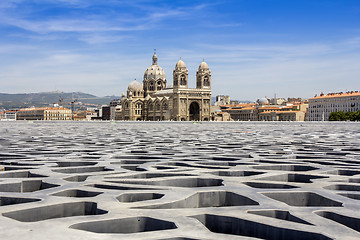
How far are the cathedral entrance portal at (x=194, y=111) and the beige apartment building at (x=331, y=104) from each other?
34.3 metres

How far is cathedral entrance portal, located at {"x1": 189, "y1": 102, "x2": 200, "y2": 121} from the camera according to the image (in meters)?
122

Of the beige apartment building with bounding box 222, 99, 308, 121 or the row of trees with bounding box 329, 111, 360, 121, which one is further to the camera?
the beige apartment building with bounding box 222, 99, 308, 121

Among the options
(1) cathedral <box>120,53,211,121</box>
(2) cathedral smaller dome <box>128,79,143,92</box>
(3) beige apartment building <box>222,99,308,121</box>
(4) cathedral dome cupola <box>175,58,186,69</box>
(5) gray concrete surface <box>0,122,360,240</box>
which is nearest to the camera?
(5) gray concrete surface <box>0,122,360,240</box>

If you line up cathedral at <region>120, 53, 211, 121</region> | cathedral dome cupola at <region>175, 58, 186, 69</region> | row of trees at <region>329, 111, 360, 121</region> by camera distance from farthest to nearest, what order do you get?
cathedral dome cupola at <region>175, 58, 186, 69</region> → cathedral at <region>120, 53, 211, 121</region> → row of trees at <region>329, 111, 360, 121</region>

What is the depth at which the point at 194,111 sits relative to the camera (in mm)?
123312

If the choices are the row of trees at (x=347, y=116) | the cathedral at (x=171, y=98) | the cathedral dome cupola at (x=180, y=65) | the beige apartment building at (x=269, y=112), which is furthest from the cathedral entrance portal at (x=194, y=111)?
the row of trees at (x=347, y=116)

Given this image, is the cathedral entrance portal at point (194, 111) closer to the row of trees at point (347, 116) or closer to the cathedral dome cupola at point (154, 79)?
the cathedral dome cupola at point (154, 79)

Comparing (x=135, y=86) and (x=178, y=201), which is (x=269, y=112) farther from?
(x=178, y=201)

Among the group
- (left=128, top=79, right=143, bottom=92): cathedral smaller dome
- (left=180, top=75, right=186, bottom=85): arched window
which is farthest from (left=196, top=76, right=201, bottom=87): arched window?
(left=128, top=79, right=143, bottom=92): cathedral smaller dome

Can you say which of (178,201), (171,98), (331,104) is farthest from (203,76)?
(178,201)

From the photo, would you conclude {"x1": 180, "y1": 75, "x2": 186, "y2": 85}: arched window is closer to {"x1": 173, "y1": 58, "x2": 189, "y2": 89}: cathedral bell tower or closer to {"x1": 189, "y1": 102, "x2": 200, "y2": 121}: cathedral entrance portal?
{"x1": 173, "y1": 58, "x2": 189, "y2": 89}: cathedral bell tower

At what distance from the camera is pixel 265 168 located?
27.8 feet

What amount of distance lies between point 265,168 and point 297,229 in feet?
14.7

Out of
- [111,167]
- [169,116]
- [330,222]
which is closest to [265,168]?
[111,167]
